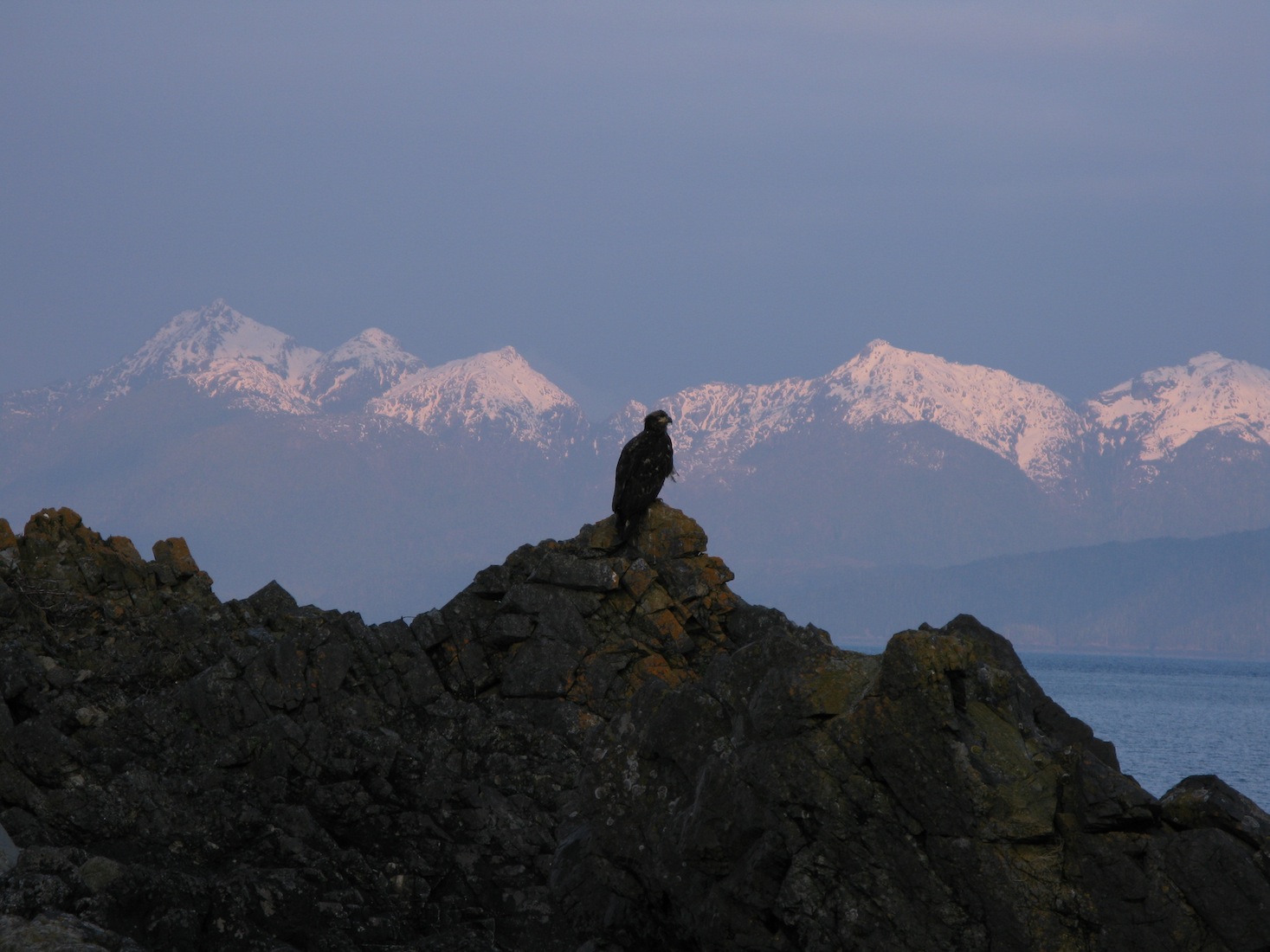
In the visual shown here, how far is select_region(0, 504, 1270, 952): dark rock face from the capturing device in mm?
11078

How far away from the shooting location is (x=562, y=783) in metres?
20.2

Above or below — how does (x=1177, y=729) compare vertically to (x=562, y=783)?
above

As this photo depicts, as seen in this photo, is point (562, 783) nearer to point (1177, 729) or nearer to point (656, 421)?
point (656, 421)

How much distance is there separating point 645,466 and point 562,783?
19.9ft

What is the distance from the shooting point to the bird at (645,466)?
2395cm

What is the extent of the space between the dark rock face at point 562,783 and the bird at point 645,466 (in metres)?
0.77

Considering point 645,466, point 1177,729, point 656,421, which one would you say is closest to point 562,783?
point 645,466

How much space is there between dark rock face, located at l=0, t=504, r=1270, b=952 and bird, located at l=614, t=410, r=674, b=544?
2.52ft

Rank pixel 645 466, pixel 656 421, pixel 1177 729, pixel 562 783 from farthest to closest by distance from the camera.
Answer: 1. pixel 1177 729
2. pixel 656 421
3. pixel 645 466
4. pixel 562 783

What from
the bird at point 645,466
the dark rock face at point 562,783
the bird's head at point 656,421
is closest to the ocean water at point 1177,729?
the bird at point 645,466

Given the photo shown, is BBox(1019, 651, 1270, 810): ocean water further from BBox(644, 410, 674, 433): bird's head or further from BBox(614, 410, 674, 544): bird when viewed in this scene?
BBox(644, 410, 674, 433): bird's head

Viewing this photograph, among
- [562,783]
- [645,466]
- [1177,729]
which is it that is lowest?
[562,783]

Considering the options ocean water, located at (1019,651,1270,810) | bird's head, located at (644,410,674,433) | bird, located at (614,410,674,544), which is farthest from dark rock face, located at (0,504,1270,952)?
ocean water, located at (1019,651,1270,810)

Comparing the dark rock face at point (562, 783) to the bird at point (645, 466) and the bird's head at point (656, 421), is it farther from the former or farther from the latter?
the bird's head at point (656, 421)
